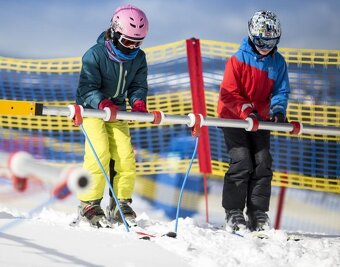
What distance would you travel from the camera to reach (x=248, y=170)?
545 centimetres

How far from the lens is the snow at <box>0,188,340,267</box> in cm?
379

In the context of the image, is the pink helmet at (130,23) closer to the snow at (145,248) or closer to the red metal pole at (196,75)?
the snow at (145,248)

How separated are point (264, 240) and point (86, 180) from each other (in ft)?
9.45

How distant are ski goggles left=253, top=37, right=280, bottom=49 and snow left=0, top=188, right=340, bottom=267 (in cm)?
149

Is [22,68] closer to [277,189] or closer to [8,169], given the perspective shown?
[277,189]

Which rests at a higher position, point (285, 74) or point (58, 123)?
point (285, 74)

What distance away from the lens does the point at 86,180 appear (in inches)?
87.8

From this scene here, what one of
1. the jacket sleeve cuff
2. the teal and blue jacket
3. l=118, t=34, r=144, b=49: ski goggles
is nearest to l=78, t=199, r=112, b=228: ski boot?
the teal and blue jacket

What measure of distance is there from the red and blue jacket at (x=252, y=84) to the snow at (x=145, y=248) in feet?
3.51

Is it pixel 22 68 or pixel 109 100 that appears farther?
pixel 22 68

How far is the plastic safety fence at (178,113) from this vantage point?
696 cm

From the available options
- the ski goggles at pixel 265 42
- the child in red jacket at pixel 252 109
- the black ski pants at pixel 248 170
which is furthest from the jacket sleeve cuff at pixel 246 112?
the ski goggles at pixel 265 42

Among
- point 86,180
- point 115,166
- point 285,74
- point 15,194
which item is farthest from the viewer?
point 285,74

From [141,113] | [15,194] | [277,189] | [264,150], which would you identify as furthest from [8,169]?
[277,189]
